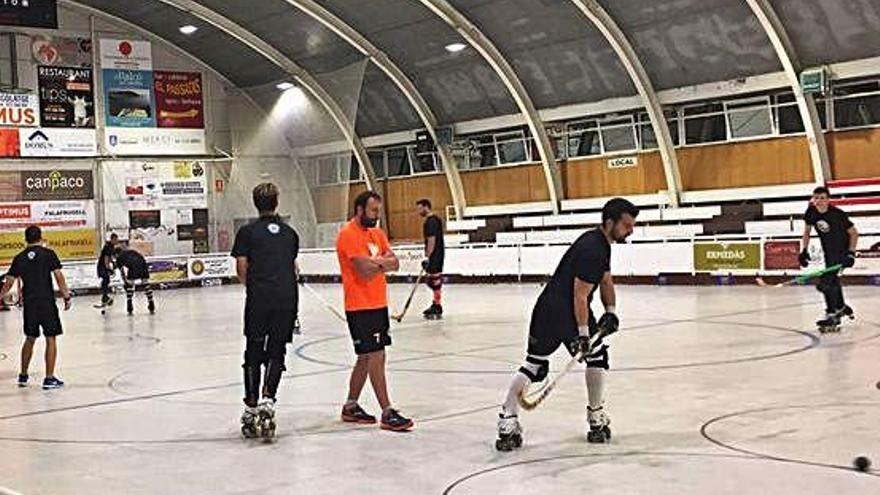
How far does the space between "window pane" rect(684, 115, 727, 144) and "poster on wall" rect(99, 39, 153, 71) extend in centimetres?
2043

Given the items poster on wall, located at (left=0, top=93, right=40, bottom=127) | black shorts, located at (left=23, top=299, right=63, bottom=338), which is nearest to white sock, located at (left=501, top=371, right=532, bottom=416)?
black shorts, located at (left=23, top=299, right=63, bottom=338)

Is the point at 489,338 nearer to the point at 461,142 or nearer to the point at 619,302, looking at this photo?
the point at 619,302

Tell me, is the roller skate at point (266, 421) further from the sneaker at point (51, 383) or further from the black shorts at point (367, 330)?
the sneaker at point (51, 383)

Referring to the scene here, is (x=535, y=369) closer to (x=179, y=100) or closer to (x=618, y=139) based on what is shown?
(x=618, y=139)

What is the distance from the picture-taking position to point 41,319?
12227 millimetres

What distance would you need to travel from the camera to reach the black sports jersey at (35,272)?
40.2 feet

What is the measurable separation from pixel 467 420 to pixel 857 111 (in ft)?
72.8

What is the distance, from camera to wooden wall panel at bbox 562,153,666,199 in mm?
32781

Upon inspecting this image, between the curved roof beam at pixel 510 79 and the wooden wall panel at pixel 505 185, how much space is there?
0.63 meters

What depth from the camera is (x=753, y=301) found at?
2044 centimetres

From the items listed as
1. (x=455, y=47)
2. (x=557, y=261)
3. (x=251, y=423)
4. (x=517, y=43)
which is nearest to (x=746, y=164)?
(x=557, y=261)

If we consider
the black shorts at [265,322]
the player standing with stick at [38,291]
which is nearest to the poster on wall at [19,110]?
the player standing with stick at [38,291]

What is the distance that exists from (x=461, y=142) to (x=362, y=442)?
3037 cm

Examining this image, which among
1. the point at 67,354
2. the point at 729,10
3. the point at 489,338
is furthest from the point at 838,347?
the point at 729,10
